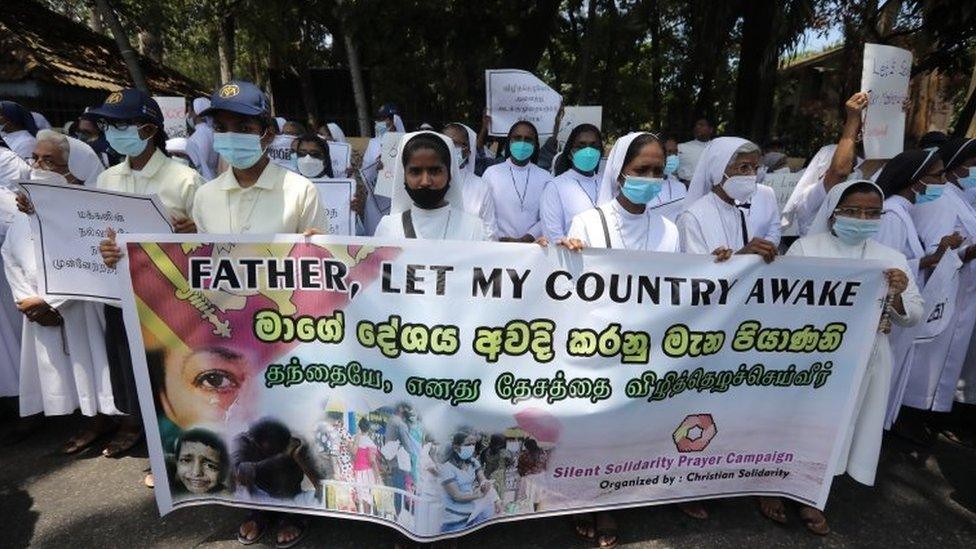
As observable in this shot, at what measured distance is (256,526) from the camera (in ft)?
8.79

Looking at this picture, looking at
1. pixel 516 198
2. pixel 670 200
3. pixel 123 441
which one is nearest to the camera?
pixel 123 441

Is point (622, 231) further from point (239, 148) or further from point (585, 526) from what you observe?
point (239, 148)

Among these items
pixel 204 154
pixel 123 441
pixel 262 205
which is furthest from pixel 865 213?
pixel 204 154

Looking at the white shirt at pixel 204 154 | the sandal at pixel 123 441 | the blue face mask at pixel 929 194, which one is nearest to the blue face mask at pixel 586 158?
the blue face mask at pixel 929 194

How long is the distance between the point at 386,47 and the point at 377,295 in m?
10.7

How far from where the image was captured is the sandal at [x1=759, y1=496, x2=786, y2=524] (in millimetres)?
2844

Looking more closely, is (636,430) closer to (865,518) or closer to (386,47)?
(865,518)

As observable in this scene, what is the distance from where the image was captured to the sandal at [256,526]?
2643 millimetres

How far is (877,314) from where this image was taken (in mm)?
2600

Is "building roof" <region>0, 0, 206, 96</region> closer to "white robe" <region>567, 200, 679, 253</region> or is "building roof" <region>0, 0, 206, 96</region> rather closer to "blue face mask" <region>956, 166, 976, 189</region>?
"white robe" <region>567, 200, 679, 253</region>

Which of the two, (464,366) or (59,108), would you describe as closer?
(464,366)

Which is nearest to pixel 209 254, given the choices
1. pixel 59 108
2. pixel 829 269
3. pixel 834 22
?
pixel 829 269

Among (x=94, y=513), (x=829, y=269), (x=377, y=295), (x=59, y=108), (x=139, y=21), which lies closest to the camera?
(x=377, y=295)

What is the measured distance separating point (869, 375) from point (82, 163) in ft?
15.6
